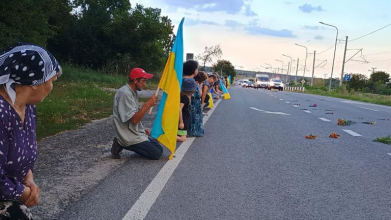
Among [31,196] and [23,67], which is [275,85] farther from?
[23,67]

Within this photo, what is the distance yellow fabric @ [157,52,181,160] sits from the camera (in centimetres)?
665

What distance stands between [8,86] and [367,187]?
16.0ft

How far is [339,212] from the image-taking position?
445cm

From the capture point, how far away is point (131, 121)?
608 cm

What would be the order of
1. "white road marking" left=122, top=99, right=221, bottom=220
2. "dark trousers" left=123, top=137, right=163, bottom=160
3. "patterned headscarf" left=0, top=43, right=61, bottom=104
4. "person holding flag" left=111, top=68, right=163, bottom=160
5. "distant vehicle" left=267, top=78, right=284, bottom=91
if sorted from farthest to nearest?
"distant vehicle" left=267, top=78, right=284, bottom=91 < "dark trousers" left=123, top=137, right=163, bottom=160 < "person holding flag" left=111, top=68, right=163, bottom=160 < "white road marking" left=122, top=99, right=221, bottom=220 < "patterned headscarf" left=0, top=43, right=61, bottom=104

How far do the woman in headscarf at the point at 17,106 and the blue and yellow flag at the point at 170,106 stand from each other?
4365 mm

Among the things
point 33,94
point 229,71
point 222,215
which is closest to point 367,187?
point 222,215

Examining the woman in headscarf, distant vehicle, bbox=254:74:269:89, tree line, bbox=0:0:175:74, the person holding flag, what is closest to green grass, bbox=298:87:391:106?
distant vehicle, bbox=254:74:269:89

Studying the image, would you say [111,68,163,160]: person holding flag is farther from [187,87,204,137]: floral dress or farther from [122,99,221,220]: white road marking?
[187,87,204,137]: floral dress

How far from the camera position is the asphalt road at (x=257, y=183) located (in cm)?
430

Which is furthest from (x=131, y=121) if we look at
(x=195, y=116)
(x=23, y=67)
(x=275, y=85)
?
(x=275, y=85)

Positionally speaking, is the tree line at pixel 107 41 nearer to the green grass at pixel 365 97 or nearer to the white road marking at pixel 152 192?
the green grass at pixel 365 97

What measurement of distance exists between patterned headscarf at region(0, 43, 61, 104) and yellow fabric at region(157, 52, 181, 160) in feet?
14.7

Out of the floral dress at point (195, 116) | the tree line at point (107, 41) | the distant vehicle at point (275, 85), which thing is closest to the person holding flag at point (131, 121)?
the floral dress at point (195, 116)
